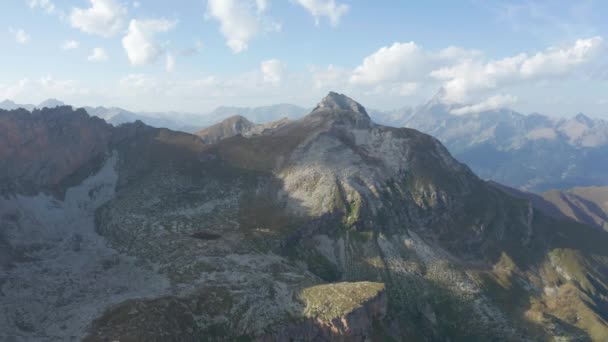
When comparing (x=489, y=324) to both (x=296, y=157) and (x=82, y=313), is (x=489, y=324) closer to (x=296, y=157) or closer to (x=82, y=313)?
(x=296, y=157)

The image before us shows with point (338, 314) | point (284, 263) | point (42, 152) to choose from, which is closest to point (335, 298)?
point (338, 314)

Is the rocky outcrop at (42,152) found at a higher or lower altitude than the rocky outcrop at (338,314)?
higher

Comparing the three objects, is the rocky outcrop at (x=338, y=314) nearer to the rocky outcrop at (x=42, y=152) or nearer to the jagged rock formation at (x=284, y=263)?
the jagged rock formation at (x=284, y=263)

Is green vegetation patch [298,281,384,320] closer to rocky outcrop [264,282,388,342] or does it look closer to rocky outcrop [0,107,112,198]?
rocky outcrop [264,282,388,342]

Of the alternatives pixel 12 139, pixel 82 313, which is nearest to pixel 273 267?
pixel 82 313

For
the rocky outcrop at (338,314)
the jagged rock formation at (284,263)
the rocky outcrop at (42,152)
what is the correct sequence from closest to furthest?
the jagged rock formation at (284,263) < the rocky outcrop at (338,314) < the rocky outcrop at (42,152)

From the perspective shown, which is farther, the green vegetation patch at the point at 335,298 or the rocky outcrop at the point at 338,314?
the green vegetation patch at the point at 335,298

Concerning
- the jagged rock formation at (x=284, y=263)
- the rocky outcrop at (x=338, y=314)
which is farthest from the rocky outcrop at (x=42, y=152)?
the rocky outcrop at (x=338, y=314)

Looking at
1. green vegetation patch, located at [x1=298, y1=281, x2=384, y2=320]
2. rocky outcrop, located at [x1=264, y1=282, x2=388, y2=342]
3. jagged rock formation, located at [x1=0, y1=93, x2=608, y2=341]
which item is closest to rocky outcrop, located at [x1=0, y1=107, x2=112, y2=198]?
jagged rock formation, located at [x1=0, y1=93, x2=608, y2=341]
